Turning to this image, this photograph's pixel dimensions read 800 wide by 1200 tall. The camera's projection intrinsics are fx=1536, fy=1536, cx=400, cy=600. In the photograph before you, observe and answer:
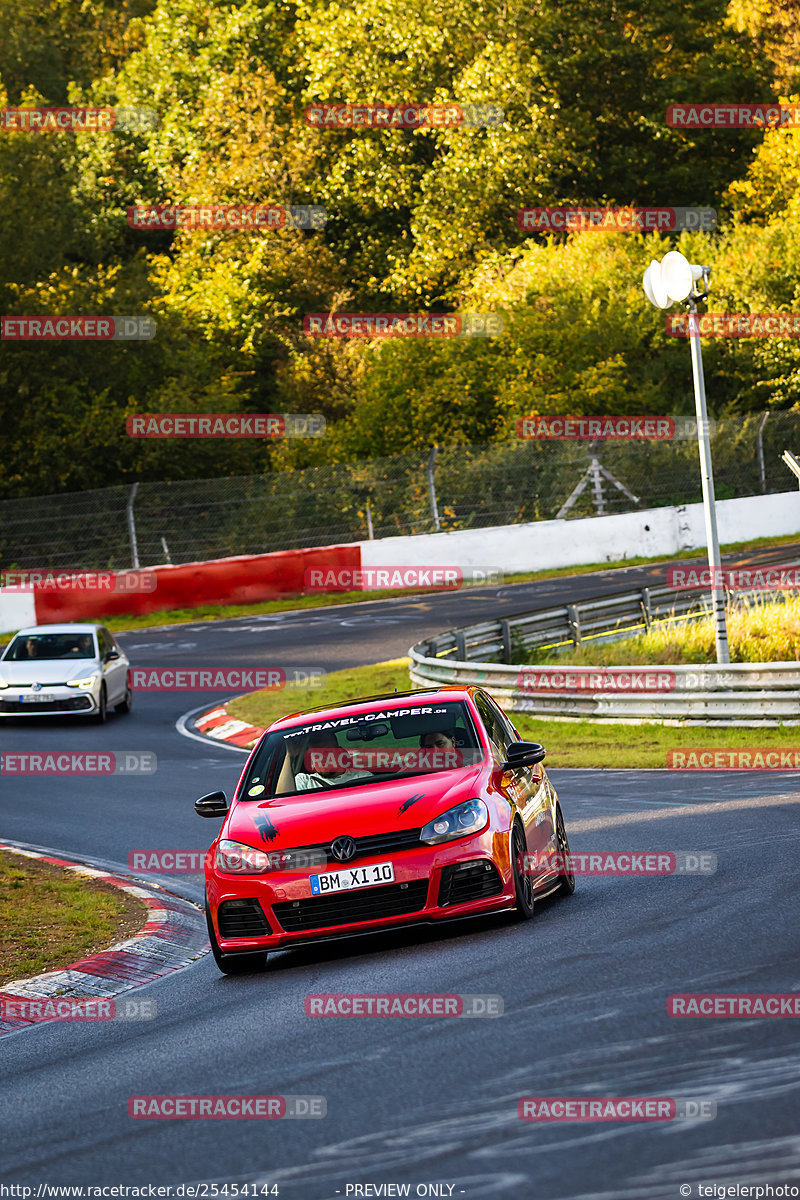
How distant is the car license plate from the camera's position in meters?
8.17

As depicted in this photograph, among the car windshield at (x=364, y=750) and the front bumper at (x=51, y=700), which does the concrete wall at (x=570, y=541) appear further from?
the car windshield at (x=364, y=750)

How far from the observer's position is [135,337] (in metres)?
Answer: 44.3

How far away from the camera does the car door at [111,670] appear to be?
2248cm

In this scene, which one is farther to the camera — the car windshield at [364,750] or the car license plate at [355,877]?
the car windshield at [364,750]

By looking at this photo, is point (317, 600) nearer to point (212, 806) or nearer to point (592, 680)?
point (592, 680)

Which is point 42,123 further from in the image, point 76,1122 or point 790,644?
point 76,1122

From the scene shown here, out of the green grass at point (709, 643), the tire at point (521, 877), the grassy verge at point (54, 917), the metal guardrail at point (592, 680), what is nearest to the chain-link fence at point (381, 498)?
the metal guardrail at point (592, 680)

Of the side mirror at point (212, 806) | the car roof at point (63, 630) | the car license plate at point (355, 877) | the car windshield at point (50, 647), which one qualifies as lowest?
the car license plate at point (355, 877)

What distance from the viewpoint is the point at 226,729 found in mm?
21109

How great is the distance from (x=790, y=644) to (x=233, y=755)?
725 cm

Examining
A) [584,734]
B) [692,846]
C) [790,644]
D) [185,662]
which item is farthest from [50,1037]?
[185,662]

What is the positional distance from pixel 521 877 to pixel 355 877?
3.35ft

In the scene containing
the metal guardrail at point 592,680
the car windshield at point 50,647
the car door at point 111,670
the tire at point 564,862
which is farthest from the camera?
the car windshield at point 50,647

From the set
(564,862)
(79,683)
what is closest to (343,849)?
(564,862)
